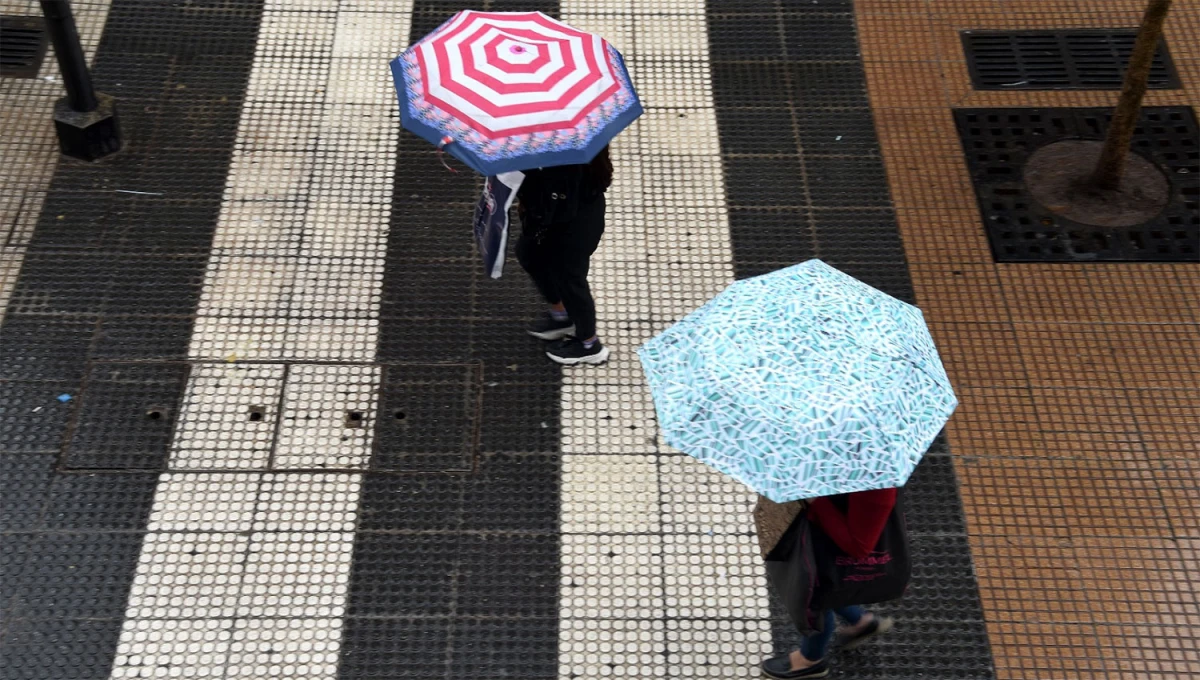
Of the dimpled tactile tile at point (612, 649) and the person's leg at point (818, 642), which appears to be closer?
the person's leg at point (818, 642)

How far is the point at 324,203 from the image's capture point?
632cm

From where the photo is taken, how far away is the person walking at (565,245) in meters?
4.81

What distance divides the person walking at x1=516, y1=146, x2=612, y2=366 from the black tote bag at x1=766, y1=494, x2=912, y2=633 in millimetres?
1733

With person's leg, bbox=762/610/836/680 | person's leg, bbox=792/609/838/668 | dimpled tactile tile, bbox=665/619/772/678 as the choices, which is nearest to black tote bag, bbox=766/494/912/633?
person's leg, bbox=792/609/838/668

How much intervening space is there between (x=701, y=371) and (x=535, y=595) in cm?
180

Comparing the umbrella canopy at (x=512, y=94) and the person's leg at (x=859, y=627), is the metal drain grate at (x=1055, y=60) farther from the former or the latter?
the person's leg at (x=859, y=627)

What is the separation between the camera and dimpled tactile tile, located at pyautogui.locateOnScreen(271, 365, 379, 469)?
530 cm

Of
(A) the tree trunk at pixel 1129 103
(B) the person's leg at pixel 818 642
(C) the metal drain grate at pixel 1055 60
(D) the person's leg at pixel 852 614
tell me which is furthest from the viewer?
(C) the metal drain grate at pixel 1055 60

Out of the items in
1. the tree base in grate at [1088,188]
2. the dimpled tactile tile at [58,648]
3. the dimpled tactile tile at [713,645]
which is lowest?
the dimpled tactile tile at [713,645]

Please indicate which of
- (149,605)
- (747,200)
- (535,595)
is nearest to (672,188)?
(747,200)

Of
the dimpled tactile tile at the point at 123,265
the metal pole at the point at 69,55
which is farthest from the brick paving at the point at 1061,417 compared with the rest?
the metal pole at the point at 69,55

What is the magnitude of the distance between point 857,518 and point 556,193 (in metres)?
1.91

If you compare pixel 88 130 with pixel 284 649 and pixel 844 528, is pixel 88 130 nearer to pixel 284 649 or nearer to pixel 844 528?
pixel 284 649

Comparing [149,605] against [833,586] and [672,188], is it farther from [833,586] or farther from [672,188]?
[672,188]
